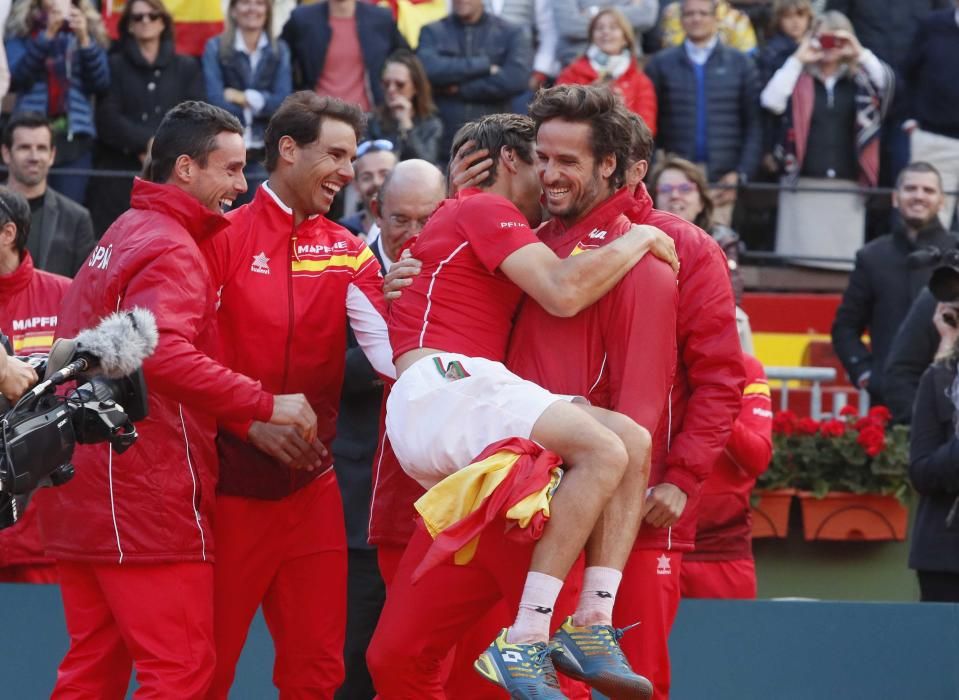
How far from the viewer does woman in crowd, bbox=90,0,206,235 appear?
34.1 feet

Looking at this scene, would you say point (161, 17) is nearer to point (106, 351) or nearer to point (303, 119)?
point (303, 119)

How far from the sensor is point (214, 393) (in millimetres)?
5398

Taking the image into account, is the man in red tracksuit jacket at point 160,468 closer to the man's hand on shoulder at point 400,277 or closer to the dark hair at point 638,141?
the man's hand on shoulder at point 400,277

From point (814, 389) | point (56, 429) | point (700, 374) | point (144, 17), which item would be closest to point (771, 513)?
point (814, 389)

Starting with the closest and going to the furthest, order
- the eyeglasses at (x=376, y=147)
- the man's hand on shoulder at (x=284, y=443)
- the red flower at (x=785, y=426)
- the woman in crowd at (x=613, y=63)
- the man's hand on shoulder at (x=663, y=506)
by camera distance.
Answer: the man's hand on shoulder at (x=663, y=506)
the man's hand on shoulder at (x=284, y=443)
the eyeglasses at (x=376, y=147)
the red flower at (x=785, y=426)
the woman in crowd at (x=613, y=63)

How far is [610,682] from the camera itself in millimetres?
4746

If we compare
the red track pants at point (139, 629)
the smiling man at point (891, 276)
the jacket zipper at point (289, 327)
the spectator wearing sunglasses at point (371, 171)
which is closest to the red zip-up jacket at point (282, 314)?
the jacket zipper at point (289, 327)

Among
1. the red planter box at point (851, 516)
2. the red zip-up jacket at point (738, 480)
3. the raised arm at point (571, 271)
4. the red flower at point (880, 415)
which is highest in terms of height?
the raised arm at point (571, 271)

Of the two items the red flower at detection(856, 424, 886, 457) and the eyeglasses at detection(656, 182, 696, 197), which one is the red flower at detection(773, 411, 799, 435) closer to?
the red flower at detection(856, 424, 886, 457)

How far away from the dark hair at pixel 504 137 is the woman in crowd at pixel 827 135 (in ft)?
18.4

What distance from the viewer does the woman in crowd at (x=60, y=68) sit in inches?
404

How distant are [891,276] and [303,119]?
459 centimetres

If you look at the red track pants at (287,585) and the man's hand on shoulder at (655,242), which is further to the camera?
the red track pants at (287,585)

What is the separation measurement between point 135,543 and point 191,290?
0.81 m
